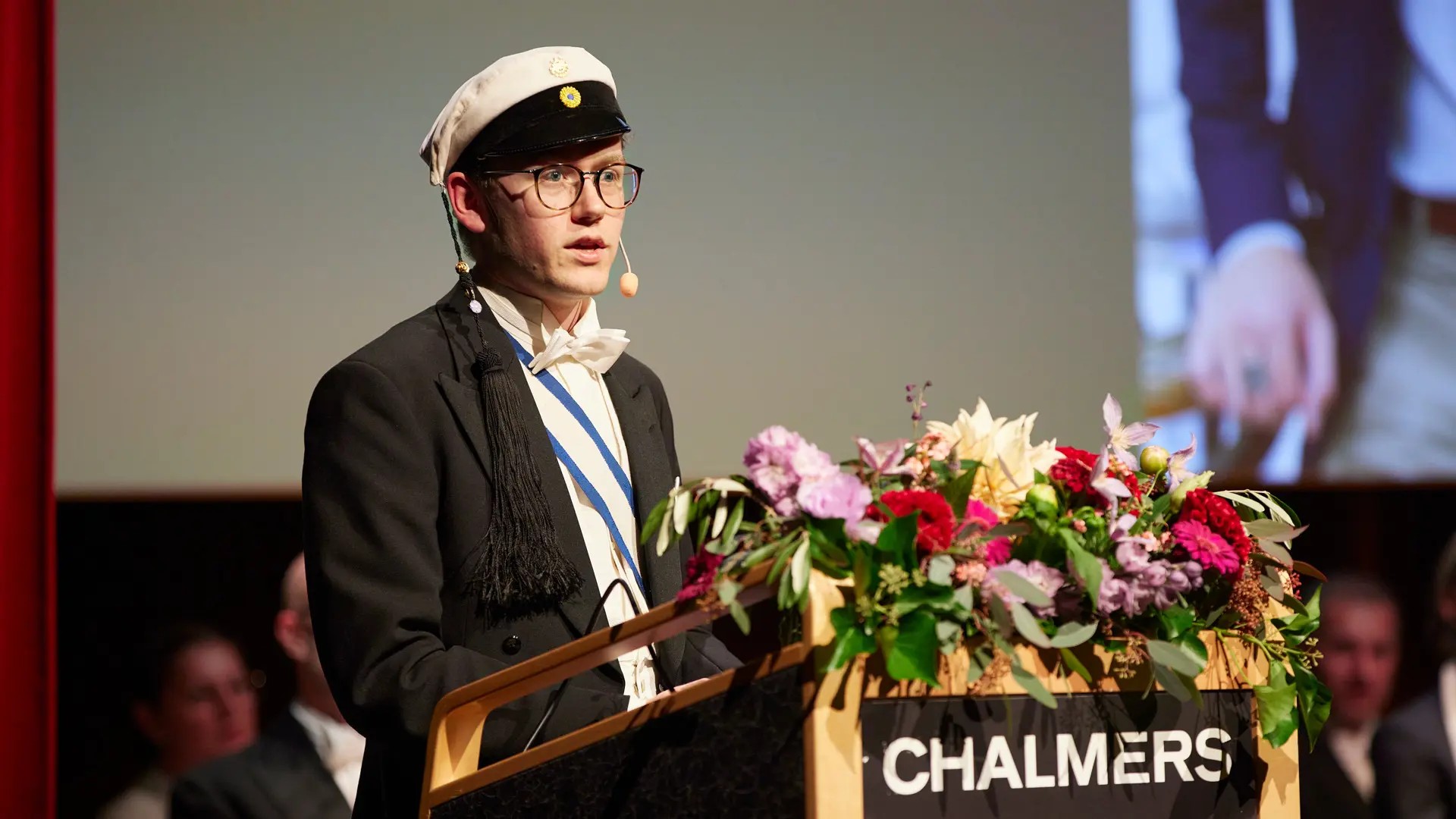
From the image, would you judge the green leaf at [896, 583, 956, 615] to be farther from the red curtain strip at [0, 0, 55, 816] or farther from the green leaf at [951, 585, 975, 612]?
the red curtain strip at [0, 0, 55, 816]

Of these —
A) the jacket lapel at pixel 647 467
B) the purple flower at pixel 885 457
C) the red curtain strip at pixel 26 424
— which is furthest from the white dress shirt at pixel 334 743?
the purple flower at pixel 885 457

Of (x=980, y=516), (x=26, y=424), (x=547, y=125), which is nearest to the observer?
(x=980, y=516)

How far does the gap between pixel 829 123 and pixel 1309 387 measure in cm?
146

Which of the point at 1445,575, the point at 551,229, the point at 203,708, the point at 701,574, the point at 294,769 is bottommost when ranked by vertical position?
the point at 294,769

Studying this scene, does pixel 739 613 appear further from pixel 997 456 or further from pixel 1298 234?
pixel 1298 234

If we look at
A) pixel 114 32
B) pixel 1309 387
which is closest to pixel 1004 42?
pixel 1309 387

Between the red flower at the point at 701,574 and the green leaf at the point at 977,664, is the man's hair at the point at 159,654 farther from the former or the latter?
the green leaf at the point at 977,664

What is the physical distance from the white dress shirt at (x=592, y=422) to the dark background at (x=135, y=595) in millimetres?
1725

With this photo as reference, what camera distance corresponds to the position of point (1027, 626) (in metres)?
1.24

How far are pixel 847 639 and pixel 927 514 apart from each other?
13 cm

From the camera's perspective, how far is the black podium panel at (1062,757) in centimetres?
125

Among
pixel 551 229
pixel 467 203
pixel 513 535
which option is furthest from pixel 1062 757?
pixel 467 203

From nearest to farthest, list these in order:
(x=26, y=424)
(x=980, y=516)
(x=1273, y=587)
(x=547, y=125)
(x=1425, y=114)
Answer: (x=980, y=516) → (x=1273, y=587) → (x=547, y=125) → (x=26, y=424) → (x=1425, y=114)

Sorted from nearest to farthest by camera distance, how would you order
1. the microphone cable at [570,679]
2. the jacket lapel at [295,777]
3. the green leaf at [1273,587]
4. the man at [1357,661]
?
the green leaf at [1273,587]
the microphone cable at [570,679]
the jacket lapel at [295,777]
the man at [1357,661]
